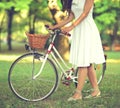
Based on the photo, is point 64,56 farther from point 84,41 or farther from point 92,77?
point 84,41

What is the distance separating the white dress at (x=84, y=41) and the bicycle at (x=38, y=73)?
10.6 inches

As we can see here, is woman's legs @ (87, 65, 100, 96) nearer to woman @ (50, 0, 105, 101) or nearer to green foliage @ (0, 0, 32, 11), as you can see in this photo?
woman @ (50, 0, 105, 101)

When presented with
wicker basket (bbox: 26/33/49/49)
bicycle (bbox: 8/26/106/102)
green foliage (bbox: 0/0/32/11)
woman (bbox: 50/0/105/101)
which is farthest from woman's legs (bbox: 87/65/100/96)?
green foliage (bbox: 0/0/32/11)

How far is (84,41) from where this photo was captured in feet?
21.6

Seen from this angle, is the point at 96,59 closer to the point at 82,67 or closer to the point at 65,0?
the point at 82,67

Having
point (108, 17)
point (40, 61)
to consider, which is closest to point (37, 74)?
point (40, 61)

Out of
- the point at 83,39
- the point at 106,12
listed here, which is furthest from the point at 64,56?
the point at 83,39

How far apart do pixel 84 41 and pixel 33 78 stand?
961 mm

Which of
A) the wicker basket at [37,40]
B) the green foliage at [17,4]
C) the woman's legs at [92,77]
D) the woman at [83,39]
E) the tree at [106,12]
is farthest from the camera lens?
the tree at [106,12]

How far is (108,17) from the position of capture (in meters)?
29.9

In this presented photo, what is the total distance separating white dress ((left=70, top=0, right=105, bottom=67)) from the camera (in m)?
6.59

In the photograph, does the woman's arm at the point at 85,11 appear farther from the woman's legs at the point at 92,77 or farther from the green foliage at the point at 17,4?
the green foliage at the point at 17,4

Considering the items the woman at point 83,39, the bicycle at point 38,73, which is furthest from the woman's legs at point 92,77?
the bicycle at point 38,73

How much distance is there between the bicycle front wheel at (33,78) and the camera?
6641mm
